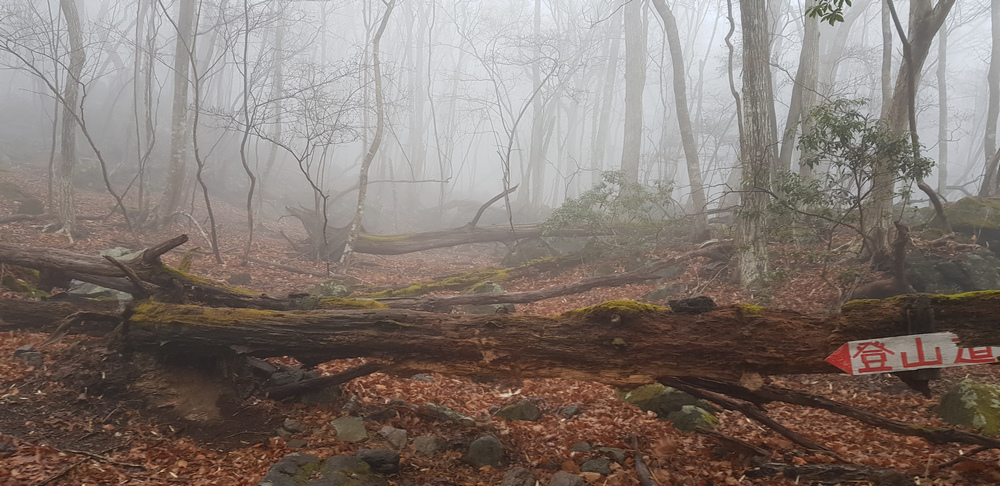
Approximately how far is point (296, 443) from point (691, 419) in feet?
12.1

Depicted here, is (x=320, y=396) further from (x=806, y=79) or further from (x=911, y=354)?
(x=806, y=79)

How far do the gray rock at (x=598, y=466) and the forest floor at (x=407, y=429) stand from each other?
0.23 ft

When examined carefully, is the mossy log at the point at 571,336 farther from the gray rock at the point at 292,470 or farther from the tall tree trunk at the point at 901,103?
the tall tree trunk at the point at 901,103

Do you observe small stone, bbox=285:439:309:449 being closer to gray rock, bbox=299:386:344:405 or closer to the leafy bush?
gray rock, bbox=299:386:344:405

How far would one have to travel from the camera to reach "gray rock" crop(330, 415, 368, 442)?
4863 mm

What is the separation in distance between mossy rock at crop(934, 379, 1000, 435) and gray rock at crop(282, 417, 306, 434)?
596 centimetres

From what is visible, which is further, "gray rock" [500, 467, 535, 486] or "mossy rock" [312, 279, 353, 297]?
"mossy rock" [312, 279, 353, 297]

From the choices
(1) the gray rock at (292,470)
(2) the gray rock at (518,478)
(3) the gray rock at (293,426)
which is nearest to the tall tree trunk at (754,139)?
(2) the gray rock at (518,478)

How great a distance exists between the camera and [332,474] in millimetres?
3988

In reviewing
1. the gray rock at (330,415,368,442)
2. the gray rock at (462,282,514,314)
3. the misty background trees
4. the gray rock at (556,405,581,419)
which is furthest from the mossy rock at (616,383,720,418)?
the misty background trees

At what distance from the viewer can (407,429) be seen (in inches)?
203

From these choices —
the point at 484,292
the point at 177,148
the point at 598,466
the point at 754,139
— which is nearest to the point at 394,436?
the point at 598,466

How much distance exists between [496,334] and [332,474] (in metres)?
1.73

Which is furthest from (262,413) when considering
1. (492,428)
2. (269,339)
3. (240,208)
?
(240,208)
